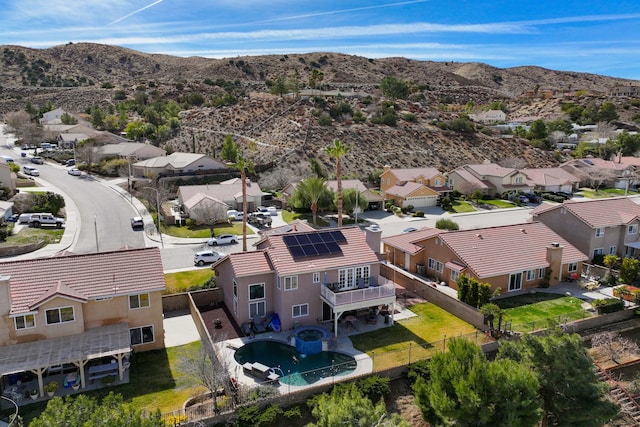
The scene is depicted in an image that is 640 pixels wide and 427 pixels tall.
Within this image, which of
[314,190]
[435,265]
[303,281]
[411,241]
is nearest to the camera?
[303,281]

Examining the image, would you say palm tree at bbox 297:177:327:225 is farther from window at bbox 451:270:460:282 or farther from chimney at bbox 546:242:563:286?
chimney at bbox 546:242:563:286

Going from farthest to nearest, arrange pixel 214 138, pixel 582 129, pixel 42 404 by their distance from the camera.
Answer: pixel 582 129
pixel 214 138
pixel 42 404

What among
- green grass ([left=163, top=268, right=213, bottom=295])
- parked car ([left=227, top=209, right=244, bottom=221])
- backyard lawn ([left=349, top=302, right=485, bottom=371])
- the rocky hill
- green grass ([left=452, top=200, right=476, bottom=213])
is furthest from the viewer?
the rocky hill

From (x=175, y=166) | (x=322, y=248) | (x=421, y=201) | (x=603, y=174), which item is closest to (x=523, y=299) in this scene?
(x=322, y=248)

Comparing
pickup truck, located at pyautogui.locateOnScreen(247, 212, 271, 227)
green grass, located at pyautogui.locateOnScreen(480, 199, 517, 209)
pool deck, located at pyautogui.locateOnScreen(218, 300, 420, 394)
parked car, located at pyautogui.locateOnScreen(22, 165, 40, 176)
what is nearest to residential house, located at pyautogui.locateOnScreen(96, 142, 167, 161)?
parked car, located at pyautogui.locateOnScreen(22, 165, 40, 176)

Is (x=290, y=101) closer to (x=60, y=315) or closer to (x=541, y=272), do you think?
(x=541, y=272)

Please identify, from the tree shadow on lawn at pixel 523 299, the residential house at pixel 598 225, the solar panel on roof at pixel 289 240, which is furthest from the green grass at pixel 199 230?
the residential house at pixel 598 225

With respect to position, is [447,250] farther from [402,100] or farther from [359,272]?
[402,100]

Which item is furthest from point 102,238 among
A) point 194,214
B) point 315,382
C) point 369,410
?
point 369,410
